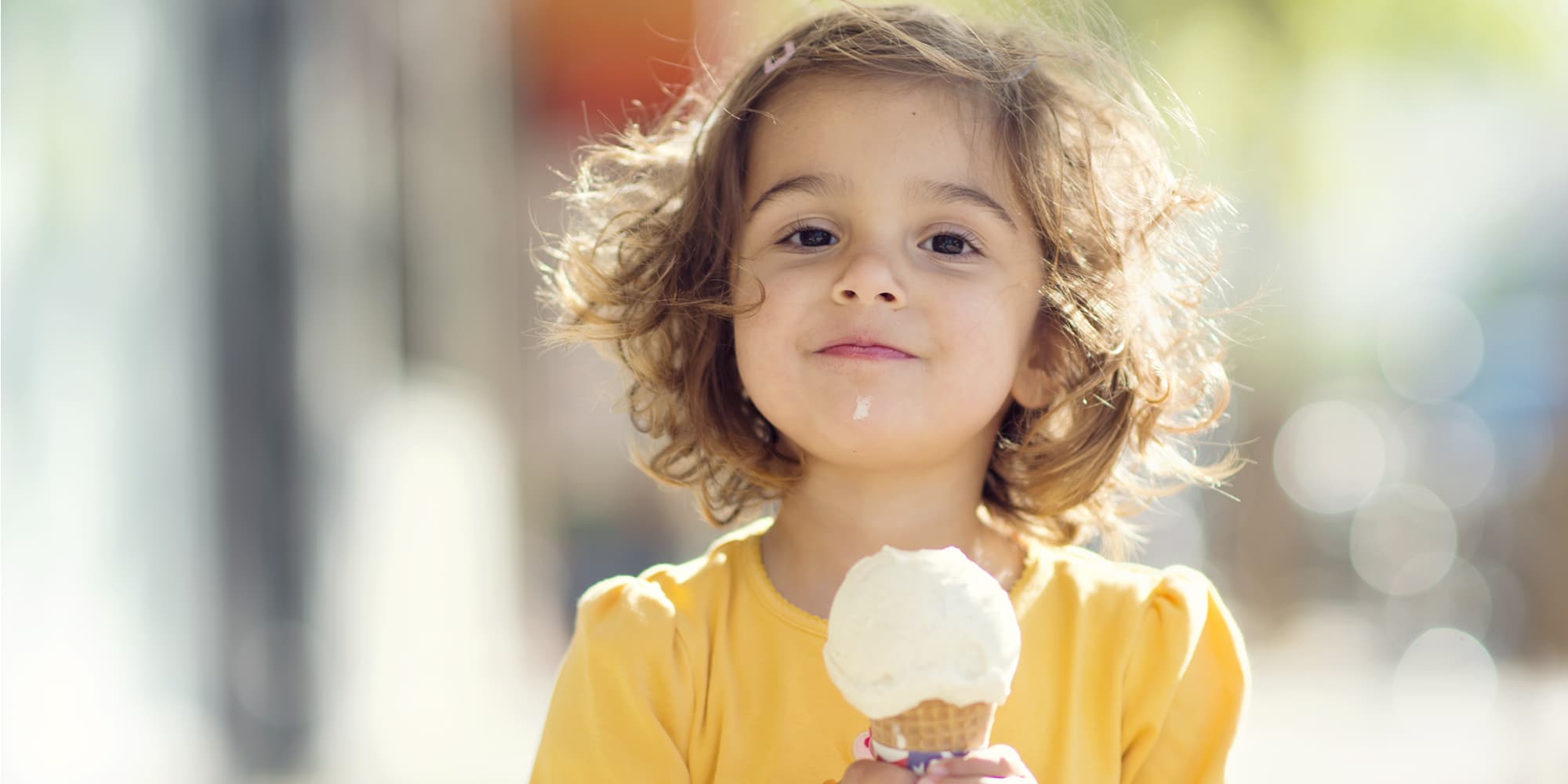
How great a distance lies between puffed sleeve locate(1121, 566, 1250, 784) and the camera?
1.91m

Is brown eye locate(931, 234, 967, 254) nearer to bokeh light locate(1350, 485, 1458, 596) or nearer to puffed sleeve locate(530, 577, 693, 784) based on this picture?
puffed sleeve locate(530, 577, 693, 784)

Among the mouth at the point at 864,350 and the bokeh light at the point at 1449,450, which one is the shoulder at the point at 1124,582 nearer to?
the mouth at the point at 864,350

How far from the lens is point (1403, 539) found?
7699 mm

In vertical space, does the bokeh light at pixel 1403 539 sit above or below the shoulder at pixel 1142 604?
below

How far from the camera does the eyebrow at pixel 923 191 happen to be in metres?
1.95

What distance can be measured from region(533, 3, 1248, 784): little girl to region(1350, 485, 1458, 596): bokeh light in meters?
5.69

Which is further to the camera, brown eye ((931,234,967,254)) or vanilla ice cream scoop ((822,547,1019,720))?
brown eye ((931,234,967,254))

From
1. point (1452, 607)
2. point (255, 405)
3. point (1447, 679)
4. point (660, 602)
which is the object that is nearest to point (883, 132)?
point (660, 602)

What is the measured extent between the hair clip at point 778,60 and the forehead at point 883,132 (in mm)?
57

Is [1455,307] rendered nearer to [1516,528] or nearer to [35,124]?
[1516,528]

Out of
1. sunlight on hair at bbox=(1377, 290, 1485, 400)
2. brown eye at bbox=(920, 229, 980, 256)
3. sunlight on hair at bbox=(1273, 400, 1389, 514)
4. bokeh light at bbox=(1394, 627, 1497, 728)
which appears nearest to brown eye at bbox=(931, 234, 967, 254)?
brown eye at bbox=(920, 229, 980, 256)

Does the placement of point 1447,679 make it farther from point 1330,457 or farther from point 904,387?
point 904,387

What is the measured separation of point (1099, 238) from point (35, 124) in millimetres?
2564

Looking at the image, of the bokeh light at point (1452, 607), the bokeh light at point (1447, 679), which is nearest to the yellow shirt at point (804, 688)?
the bokeh light at point (1447, 679)
